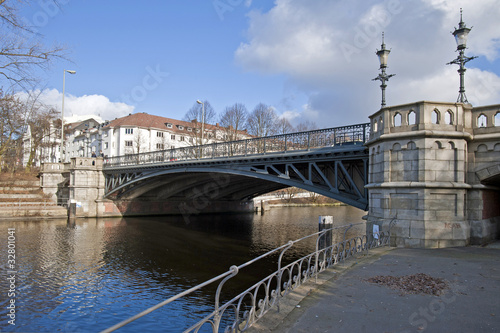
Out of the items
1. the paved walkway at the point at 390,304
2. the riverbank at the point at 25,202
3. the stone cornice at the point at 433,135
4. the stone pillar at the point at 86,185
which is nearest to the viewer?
the paved walkway at the point at 390,304

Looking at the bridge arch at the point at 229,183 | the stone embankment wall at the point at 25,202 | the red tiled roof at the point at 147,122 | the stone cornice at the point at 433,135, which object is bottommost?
the stone embankment wall at the point at 25,202

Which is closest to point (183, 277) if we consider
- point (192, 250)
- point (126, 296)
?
point (126, 296)

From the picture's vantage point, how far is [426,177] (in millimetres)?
10359

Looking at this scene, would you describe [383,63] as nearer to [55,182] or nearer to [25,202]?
[25,202]

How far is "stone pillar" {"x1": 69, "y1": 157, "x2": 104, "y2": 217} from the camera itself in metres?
33.0

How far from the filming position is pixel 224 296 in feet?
36.0

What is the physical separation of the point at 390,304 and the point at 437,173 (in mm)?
6504

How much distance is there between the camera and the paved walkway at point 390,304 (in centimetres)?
460

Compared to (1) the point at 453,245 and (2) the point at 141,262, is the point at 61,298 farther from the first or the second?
(1) the point at 453,245

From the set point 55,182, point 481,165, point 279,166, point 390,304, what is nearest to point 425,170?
point 481,165

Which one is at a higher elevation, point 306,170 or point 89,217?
point 306,170

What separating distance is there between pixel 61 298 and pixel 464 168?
44.3 feet

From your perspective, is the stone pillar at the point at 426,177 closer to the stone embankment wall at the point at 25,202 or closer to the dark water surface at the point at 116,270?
the dark water surface at the point at 116,270

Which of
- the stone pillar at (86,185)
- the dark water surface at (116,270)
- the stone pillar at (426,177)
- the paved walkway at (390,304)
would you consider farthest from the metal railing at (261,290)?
the stone pillar at (86,185)
